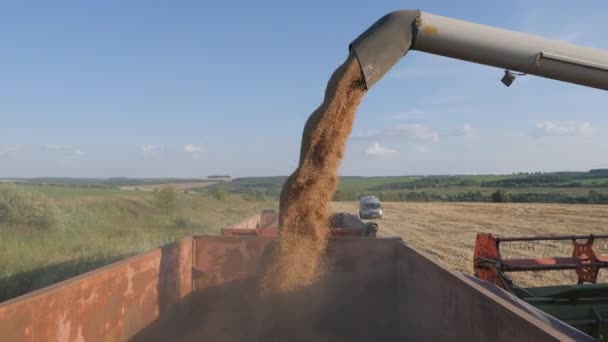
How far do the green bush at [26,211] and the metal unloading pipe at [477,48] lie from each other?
13253mm

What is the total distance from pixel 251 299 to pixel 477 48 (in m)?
3.06

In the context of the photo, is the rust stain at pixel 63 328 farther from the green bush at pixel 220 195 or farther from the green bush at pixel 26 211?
the green bush at pixel 220 195

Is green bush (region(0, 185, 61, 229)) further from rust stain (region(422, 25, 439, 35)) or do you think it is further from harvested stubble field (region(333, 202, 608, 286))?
rust stain (region(422, 25, 439, 35))

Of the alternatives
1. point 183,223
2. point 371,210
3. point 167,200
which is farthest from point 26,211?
point 371,210

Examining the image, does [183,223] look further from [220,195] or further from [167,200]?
[220,195]

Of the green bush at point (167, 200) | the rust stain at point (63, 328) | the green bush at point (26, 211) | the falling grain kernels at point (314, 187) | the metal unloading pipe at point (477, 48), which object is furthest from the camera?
the green bush at point (167, 200)

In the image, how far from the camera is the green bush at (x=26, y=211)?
13461mm

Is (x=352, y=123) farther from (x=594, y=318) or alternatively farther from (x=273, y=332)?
(x=594, y=318)

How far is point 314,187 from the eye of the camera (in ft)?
13.6

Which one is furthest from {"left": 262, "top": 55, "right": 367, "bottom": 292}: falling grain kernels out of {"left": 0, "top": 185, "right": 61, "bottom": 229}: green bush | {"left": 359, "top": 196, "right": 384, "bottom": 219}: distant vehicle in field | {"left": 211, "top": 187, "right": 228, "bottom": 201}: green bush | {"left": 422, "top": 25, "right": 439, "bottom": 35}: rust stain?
{"left": 211, "top": 187, "right": 228, "bottom": 201}: green bush

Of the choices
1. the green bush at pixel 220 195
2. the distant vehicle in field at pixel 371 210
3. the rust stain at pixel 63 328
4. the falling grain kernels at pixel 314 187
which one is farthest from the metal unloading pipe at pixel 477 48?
the green bush at pixel 220 195

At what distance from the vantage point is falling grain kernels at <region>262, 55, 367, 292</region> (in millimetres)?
3684

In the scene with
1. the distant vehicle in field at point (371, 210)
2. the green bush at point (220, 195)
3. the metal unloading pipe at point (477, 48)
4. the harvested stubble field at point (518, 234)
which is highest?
the metal unloading pipe at point (477, 48)

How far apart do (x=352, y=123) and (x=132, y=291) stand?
229 centimetres
